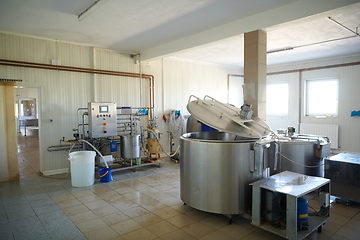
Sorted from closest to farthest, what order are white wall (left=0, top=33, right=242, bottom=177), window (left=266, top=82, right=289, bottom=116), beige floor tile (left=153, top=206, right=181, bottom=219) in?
1. beige floor tile (left=153, top=206, right=181, bottom=219)
2. white wall (left=0, top=33, right=242, bottom=177)
3. window (left=266, top=82, right=289, bottom=116)

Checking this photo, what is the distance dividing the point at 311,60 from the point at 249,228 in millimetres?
6372

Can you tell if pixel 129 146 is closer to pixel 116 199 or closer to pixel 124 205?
pixel 116 199

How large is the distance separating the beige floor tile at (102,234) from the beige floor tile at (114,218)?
0.16 meters

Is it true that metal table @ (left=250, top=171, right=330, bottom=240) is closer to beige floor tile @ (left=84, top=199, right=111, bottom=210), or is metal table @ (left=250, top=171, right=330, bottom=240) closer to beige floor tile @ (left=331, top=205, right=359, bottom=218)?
beige floor tile @ (left=331, top=205, right=359, bottom=218)

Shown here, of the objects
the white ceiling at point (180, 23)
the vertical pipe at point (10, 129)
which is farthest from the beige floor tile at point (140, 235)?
the vertical pipe at point (10, 129)

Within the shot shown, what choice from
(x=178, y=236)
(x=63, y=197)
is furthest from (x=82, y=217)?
(x=178, y=236)

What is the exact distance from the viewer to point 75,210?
11.1 ft

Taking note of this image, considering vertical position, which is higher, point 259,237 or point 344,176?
point 344,176

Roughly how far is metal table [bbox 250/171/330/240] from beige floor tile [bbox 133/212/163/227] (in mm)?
1134

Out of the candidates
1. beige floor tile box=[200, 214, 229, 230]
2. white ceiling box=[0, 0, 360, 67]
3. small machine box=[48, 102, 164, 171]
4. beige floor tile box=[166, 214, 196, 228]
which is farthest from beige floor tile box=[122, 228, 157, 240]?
white ceiling box=[0, 0, 360, 67]

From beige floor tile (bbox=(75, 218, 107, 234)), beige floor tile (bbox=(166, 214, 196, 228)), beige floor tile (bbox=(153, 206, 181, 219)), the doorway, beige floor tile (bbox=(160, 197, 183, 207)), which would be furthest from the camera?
the doorway

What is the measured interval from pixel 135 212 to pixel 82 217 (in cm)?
65

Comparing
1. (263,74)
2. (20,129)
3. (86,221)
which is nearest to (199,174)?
(86,221)

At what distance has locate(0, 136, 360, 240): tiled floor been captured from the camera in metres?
2.72
